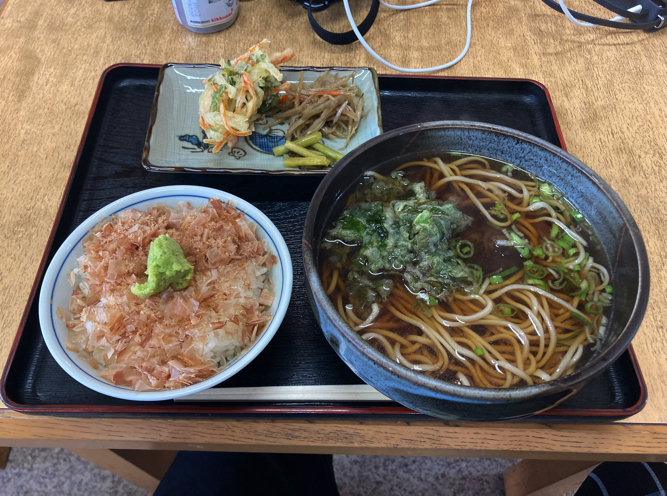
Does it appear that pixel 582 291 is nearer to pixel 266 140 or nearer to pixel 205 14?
pixel 266 140

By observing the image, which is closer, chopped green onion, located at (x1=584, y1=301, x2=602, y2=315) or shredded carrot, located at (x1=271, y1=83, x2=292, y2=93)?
chopped green onion, located at (x1=584, y1=301, x2=602, y2=315)

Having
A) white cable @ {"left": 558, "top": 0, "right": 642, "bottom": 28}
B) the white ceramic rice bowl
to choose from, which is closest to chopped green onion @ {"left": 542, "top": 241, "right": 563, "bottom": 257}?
the white ceramic rice bowl

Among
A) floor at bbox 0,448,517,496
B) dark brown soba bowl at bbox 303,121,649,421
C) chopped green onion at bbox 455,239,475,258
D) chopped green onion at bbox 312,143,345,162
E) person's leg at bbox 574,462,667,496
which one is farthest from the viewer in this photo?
floor at bbox 0,448,517,496

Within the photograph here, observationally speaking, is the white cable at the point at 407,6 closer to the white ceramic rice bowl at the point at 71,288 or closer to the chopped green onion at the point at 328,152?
the chopped green onion at the point at 328,152

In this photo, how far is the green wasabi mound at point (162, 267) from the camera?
1004 millimetres

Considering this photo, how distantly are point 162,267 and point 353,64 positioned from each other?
44.5 inches

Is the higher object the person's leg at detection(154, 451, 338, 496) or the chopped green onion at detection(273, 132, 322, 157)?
the chopped green onion at detection(273, 132, 322, 157)

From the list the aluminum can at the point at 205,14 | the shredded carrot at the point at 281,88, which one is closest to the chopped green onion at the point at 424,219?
the shredded carrot at the point at 281,88

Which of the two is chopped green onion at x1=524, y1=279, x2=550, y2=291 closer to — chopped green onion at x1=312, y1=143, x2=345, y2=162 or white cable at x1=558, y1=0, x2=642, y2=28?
chopped green onion at x1=312, y1=143, x2=345, y2=162

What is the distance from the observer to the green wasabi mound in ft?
3.29

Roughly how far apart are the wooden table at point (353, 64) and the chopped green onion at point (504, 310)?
27 centimetres

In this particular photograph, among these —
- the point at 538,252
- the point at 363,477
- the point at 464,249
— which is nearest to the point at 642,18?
the point at 538,252

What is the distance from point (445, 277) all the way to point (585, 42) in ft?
4.75

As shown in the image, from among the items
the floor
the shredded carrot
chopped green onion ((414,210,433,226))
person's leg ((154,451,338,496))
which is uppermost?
the shredded carrot
